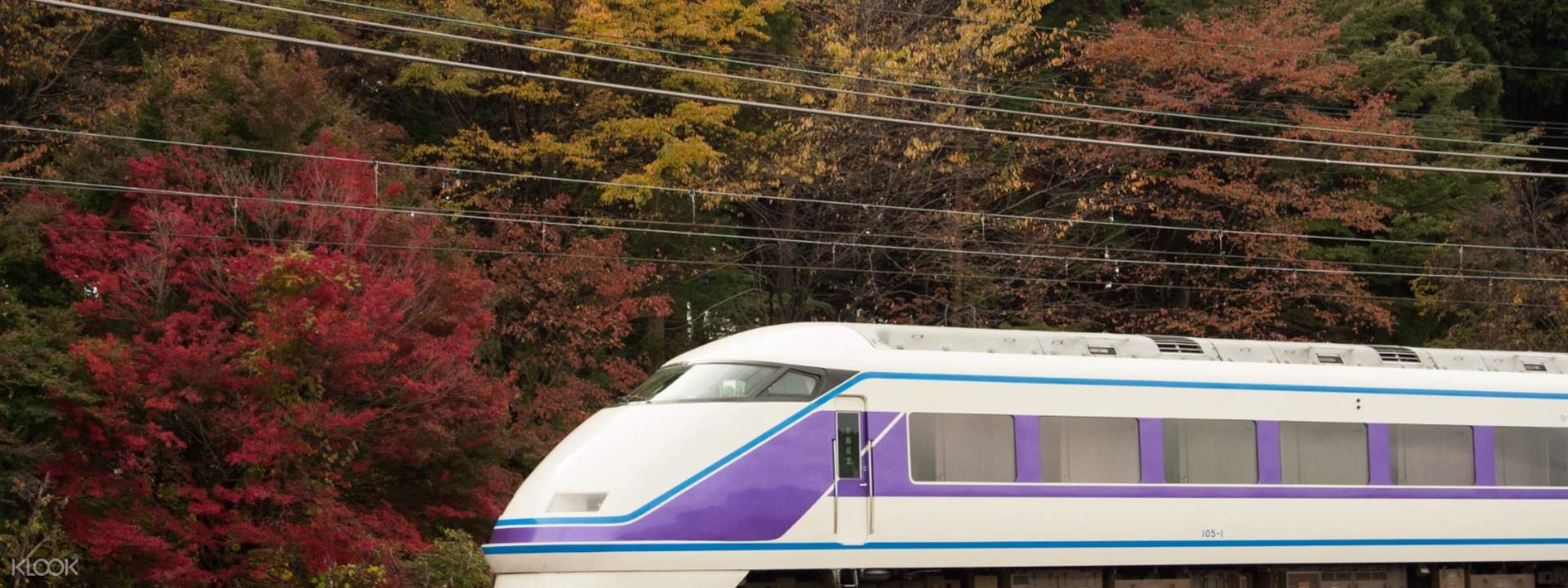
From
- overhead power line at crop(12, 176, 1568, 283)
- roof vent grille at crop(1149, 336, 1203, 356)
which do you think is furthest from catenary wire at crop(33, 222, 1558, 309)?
roof vent grille at crop(1149, 336, 1203, 356)

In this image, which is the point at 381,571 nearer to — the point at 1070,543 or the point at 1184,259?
the point at 1070,543

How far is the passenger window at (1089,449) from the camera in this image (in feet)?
50.0

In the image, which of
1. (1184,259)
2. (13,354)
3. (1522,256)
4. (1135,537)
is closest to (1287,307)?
(1184,259)

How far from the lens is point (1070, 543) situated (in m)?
15.2

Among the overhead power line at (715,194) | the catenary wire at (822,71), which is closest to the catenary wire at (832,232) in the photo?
the overhead power line at (715,194)

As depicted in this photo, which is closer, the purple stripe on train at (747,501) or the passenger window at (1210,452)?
the purple stripe on train at (747,501)

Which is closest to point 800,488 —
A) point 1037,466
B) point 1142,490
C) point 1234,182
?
point 1037,466

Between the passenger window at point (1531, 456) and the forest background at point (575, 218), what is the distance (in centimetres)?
789

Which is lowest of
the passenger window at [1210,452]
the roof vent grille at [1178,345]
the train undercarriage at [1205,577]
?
the train undercarriage at [1205,577]

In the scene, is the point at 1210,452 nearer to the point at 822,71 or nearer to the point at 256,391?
the point at 256,391

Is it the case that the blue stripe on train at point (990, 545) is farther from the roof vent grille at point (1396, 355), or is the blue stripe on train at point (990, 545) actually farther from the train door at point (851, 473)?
the roof vent grille at point (1396, 355)

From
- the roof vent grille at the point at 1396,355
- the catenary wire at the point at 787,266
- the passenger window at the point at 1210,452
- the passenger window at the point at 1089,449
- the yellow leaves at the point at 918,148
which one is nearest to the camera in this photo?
the passenger window at the point at 1089,449

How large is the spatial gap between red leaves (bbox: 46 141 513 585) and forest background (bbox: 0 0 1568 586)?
0.21 feet

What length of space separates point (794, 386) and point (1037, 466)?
7.98ft
